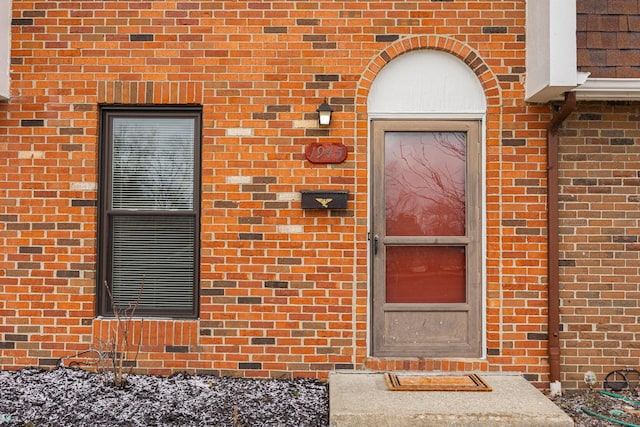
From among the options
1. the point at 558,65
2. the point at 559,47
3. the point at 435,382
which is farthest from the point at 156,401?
the point at 559,47

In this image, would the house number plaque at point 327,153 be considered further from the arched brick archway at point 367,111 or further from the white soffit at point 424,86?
the white soffit at point 424,86

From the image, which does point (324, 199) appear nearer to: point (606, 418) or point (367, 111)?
point (367, 111)

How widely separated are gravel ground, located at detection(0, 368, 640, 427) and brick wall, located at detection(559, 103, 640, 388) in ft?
1.25

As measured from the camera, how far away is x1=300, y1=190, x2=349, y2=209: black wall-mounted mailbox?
15.8ft

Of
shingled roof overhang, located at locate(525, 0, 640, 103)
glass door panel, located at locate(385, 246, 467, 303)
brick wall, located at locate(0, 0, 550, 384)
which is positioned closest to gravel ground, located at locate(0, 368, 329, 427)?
brick wall, located at locate(0, 0, 550, 384)

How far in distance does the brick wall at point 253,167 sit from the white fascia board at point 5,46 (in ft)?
0.25

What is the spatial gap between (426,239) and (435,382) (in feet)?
4.03

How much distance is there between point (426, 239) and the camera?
4.96m

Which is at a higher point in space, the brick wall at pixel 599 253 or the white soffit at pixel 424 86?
the white soffit at pixel 424 86

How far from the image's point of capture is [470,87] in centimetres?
496

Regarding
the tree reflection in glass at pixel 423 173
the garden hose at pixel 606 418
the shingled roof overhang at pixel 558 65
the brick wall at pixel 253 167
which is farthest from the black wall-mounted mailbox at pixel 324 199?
the garden hose at pixel 606 418

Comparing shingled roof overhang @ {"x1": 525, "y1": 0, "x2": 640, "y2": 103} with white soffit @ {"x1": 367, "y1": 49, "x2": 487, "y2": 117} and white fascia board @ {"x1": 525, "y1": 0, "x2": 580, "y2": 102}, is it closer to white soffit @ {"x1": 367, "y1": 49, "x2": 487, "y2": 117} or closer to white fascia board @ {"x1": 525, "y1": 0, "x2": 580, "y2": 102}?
white fascia board @ {"x1": 525, "y1": 0, "x2": 580, "y2": 102}

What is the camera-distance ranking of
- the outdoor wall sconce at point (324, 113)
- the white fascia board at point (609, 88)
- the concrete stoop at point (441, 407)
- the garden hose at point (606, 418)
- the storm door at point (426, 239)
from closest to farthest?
the concrete stoop at point (441, 407)
the garden hose at point (606, 418)
the white fascia board at point (609, 88)
the outdoor wall sconce at point (324, 113)
the storm door at point (426, 239)

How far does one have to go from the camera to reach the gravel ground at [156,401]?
3990mm
